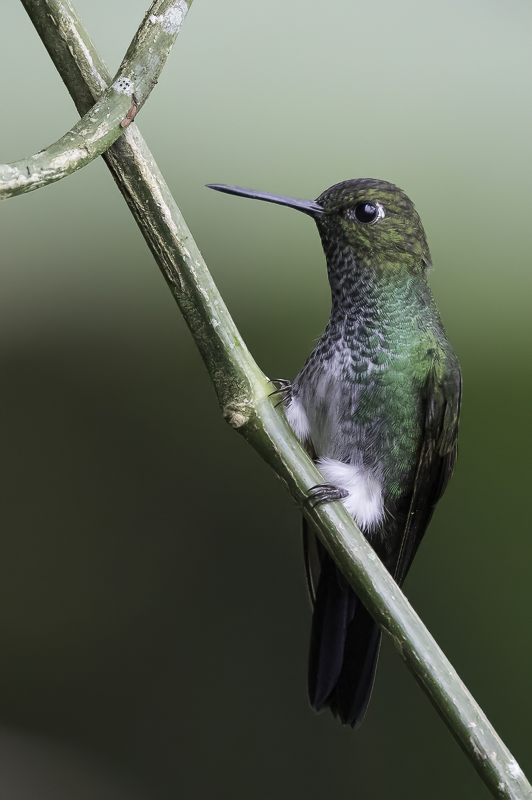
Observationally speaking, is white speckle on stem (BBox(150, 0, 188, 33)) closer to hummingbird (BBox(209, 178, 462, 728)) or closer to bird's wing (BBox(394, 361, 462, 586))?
hummingbird (BBox(209, 178, 462, 728))

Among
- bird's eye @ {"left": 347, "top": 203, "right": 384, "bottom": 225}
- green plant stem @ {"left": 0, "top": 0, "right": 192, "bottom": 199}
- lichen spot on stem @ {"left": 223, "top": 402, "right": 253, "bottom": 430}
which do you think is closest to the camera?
green plant stem @ {"left": 0, "top": 0, "right": 192, "bottom": 199}

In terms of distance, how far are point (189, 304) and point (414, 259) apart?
318 millimetres

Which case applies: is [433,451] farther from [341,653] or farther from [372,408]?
[341,653]

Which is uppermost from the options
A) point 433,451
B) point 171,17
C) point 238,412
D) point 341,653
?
point 171,17


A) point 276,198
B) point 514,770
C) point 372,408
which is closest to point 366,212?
point 276,198

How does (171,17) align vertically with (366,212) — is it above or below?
above

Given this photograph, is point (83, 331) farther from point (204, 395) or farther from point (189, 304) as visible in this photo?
point (189, 304)

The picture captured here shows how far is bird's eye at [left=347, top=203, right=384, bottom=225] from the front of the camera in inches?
21.7

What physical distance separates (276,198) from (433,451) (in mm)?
323

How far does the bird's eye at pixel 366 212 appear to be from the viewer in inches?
21.7

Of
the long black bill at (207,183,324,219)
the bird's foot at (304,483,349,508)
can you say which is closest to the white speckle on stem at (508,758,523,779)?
the bird's foot at (304,483,349,508)

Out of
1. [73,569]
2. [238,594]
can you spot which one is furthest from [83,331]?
[238,594]

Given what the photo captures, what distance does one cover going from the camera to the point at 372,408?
649 millimetres

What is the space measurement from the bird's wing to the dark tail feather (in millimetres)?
68
